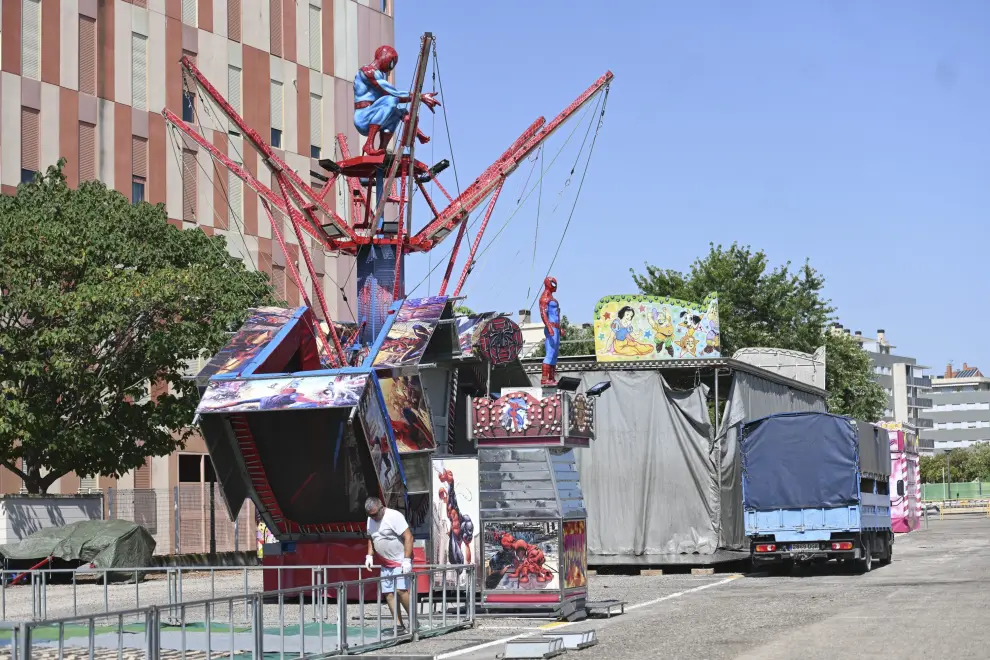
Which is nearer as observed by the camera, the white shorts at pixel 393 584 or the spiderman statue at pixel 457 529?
the white shorts at pixel 393 584

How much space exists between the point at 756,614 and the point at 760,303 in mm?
49158

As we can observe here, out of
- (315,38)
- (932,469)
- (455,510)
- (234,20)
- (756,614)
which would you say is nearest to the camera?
(756,614)

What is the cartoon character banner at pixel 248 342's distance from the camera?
21906 mm

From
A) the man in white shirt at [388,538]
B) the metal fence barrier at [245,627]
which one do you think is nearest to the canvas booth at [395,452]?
the metal fence barrier at [245,627]

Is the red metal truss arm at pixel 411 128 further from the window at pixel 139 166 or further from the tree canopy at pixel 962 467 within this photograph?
the tree canopy at pixel 962 467

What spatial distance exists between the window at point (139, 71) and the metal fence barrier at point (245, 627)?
32.9m

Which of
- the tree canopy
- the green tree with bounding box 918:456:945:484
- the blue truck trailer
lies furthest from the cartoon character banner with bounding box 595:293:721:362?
the green tree with bounding box 918:456:945:484

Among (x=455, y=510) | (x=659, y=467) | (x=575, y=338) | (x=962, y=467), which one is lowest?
(x=962, y=467)

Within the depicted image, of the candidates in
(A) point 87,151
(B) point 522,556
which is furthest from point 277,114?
(B) point 522,556

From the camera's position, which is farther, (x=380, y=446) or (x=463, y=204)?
(x=463, y=204)

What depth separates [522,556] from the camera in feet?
63.3

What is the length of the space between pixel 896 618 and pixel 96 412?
862 inches

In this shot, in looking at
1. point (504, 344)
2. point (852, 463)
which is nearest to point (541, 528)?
point (504, 344)

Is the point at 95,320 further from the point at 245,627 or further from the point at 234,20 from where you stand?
the point at 234,20
